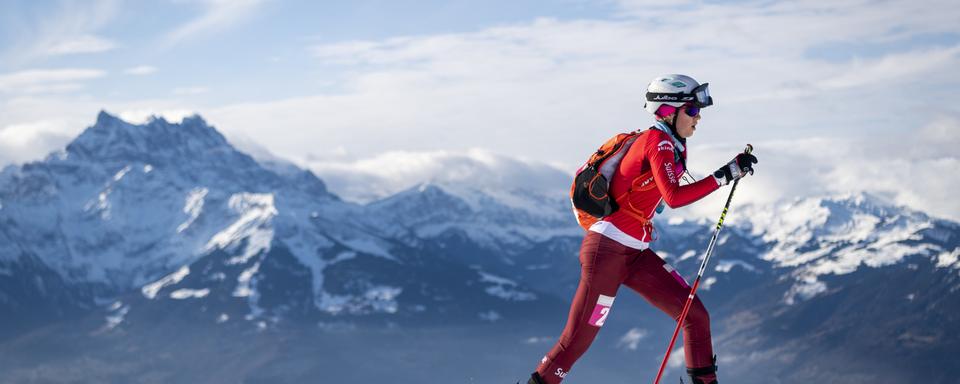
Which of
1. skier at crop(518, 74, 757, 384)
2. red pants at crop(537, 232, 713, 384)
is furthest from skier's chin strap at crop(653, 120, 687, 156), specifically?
red pants at crop(537, 232, 713, 384)

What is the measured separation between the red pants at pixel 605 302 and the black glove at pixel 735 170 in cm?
168

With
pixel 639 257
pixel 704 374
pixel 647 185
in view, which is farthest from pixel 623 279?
pixel 704 374

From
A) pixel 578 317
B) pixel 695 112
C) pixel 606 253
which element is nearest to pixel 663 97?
pixel 695 112

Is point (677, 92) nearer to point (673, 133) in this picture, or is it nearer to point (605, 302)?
point (673, 133)

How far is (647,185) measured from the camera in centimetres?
1355

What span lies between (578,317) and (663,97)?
3.29m

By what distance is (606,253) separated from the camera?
13914mm

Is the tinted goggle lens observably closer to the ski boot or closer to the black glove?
the black glove

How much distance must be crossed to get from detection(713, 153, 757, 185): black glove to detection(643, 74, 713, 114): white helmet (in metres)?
0.94

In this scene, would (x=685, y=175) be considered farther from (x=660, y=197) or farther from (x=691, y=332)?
(x=691, y=332)

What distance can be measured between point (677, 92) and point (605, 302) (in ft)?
10.2

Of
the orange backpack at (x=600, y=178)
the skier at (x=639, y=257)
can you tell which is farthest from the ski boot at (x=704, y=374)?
the orange backpack at (x=600, y=178)

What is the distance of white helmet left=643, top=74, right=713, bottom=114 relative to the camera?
13664mm

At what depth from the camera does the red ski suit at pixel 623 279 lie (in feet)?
A: 45.2
